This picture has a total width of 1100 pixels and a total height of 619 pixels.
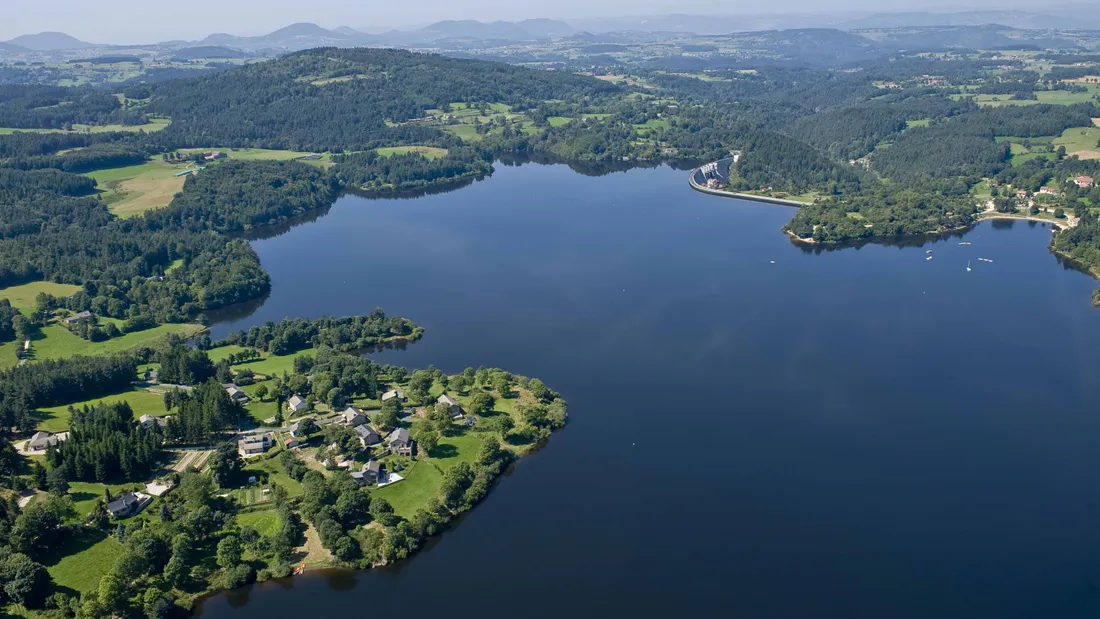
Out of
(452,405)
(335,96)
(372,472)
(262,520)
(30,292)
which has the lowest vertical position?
(262,520)

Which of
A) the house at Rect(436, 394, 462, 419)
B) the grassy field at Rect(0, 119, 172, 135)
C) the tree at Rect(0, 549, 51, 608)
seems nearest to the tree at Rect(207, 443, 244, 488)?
the tree at Rect(0, 549, 51, 608)

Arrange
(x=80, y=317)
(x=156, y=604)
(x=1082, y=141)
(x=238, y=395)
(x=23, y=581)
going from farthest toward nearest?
(x=1082, y=141)
(x=80, y=317)
(x=238, y=395)
(x=156, y=604)
(x=23, y=581)

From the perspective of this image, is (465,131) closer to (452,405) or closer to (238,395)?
(238,395)

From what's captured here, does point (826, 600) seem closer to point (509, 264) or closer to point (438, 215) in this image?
point (509, 264)

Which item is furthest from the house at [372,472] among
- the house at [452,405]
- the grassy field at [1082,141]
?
the grassy field at [1082,141]

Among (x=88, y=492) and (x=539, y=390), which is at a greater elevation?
(x=539, y=390)

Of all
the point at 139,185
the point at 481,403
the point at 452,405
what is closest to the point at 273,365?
the point at 452,405

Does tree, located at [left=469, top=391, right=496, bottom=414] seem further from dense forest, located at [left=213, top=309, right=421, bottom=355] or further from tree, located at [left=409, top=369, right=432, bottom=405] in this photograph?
dense forest, located at [left=213, top=309, right=421, bottom=355]
